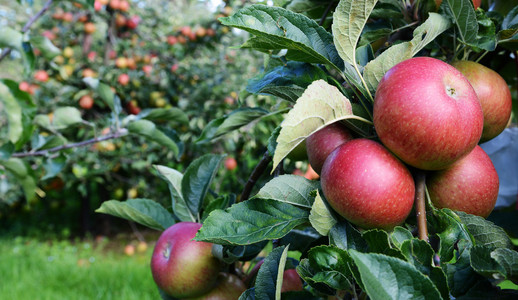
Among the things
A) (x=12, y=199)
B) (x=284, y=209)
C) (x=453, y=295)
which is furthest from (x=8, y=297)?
(x=453, y=295)

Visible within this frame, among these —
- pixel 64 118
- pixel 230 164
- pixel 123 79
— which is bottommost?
pixel 230 164

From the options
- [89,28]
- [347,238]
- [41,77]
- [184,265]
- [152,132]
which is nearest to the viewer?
[347,238]

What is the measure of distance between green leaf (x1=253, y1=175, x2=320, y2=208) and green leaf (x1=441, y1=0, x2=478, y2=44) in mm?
218

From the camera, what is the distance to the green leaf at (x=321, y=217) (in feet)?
1.23

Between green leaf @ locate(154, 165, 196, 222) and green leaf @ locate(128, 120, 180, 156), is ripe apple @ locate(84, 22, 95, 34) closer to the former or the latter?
green leaf @ locate(128, 120, 180, 156)

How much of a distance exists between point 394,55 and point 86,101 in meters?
3.00

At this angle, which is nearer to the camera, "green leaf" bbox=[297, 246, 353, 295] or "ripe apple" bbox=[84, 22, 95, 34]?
"green leaf" bbox=[297, 246, 353, 295]

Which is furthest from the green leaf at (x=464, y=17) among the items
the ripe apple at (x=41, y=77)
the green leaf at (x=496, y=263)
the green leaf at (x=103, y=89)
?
the ripe apple at (x=41, y=77)

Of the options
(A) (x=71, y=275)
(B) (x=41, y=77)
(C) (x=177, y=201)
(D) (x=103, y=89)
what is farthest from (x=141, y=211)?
(B) (x=41, y=77)

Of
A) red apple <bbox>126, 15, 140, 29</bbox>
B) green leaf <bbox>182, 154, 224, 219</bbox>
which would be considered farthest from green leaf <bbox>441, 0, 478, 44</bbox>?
red apple <bbox>126, 15, 140, 29</bbox>

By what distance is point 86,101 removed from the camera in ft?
10.0

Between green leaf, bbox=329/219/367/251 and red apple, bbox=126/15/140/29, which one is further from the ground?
green leaf, bbox=329/219/367/251

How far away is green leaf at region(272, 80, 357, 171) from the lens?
337 mm

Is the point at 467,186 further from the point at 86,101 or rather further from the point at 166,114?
the point at 86,101
